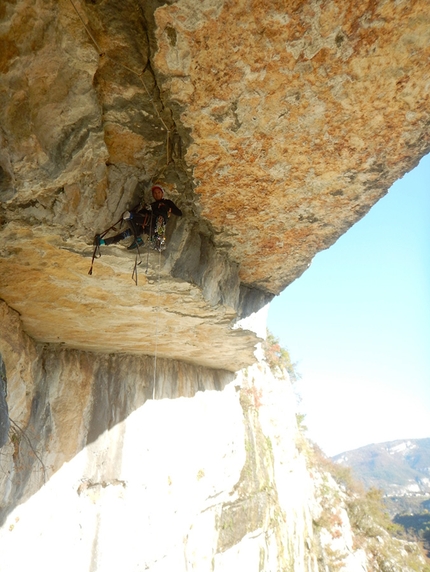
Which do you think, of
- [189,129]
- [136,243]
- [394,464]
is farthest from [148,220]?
[394,464]

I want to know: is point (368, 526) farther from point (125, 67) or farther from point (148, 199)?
point (125, 67)

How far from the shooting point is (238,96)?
3918 millimetres

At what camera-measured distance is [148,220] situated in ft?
15.5

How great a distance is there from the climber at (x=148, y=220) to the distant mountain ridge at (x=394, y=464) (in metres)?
87.9

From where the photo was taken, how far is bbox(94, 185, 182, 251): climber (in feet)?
15.3

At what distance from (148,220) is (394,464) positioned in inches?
4635

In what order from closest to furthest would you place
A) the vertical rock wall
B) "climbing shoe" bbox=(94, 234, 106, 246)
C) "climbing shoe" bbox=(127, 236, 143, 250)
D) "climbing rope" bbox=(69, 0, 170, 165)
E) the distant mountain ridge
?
"climbing rope" bbox=(69, 0, 170, 165) < "climbing shoe" bbox=(94, 234, 106, 246) < "climbing shoe" bbox=(127, 236, 143, 250) < the vertical rock wall < the distant mountain ridge

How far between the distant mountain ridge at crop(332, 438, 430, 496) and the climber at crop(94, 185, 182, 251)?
87.9 metres

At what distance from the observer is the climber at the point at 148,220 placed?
4.66 meters

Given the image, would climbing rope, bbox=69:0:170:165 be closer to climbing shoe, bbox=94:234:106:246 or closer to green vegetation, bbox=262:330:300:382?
climbing shoe, bbox=94:234:106:246

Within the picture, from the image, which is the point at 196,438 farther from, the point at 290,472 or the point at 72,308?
the point at 290,472

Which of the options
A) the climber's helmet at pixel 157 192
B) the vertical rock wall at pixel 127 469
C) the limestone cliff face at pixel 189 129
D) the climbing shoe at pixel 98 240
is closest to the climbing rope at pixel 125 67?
the limestone cliff face at pixel 189 129

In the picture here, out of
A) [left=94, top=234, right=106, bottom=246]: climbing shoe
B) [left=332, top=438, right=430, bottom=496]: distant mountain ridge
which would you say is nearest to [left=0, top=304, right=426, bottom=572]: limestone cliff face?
[left=94, top=234, right=106, bottom=246]: climbing shoe

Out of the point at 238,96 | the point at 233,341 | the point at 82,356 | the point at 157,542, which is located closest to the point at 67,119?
the point at 238,96
